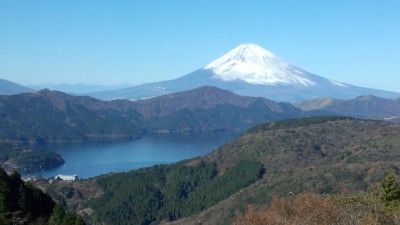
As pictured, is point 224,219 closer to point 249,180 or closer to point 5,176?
point 249,180

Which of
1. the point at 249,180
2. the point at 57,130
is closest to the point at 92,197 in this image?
the point at 249,180

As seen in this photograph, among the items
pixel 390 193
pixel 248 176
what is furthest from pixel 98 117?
pixel 390 193

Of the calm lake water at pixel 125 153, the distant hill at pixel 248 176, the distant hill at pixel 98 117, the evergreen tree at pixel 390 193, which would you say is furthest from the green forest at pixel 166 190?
the distant hill at pixel 98 117

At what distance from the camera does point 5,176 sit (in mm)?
22344

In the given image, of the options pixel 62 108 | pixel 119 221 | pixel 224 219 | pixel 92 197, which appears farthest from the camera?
pixel 62 108

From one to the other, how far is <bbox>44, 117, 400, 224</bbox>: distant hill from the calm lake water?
22.4 m

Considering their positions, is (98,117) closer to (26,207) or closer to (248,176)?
(248,176)

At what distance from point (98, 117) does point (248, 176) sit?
387 feet

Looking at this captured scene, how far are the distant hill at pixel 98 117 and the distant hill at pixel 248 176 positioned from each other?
78.6m

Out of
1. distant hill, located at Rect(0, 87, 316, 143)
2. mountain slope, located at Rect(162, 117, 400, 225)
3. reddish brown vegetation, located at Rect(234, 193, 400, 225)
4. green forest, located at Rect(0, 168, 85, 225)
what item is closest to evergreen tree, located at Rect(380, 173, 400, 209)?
reddish brown vegetation, located at Rect(234, 193, 400, 225)

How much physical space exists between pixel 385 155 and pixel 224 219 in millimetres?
20430

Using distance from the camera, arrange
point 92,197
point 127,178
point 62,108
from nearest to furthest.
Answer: point 92,197
point 127,178
point 62,108

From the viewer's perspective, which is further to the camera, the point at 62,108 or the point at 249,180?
the point at 62,108

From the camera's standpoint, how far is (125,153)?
10781 centimetres
